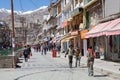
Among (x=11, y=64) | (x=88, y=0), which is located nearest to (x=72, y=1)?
(x=88, y=0)

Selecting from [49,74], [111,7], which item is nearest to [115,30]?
[49,74]

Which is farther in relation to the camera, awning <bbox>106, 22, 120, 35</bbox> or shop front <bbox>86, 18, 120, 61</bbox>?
shop front <bbox>86, 18, 120, 61</bbox>

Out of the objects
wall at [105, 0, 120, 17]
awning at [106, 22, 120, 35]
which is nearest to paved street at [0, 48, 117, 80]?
awning at [106, 22, 120, 35]

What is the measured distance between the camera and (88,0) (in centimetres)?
4303

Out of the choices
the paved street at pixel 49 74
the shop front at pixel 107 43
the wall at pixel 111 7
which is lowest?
the paved street at pixel 49 74

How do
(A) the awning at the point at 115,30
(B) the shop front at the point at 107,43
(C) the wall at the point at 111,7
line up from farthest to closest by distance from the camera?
(B) the shop front at the point at 107,43 → (C) the wall at the point at 111,7 → (A) the awning at the point at 115,30

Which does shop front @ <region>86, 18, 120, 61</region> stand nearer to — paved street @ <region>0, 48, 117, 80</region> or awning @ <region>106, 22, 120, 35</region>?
awning @ <region>106, 22, 120, 35</region>

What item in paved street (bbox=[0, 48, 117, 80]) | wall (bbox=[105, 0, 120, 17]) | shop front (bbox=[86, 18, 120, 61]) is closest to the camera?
paved street (bbox=[0, 48, 117, 80])

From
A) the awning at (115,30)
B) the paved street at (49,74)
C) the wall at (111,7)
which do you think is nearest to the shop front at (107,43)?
the wall at (111,7)

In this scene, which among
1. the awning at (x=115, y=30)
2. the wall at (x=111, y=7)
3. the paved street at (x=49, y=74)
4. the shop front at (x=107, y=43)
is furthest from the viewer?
the shop front at (x=107, y=43)

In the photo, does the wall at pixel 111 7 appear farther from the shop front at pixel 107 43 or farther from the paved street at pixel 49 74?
the paved street at pixel 49 74

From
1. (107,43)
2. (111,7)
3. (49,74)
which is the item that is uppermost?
Result: (111,7)

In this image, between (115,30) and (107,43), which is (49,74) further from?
(107,43)

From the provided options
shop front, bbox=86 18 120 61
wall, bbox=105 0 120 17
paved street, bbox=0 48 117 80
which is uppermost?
wall, bbox=105 0 120 17
